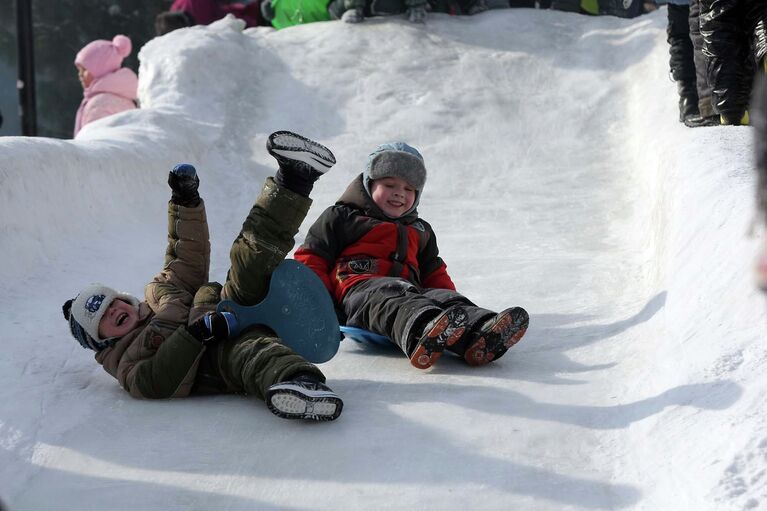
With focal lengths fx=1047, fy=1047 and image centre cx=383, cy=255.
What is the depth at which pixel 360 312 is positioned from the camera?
138 inches

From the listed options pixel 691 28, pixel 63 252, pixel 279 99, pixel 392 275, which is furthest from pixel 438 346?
pixel 279 99

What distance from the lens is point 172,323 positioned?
10.5ft

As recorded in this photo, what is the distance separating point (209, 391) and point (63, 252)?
5.28ft

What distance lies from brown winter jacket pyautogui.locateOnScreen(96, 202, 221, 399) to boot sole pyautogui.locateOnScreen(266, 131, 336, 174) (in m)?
0.60

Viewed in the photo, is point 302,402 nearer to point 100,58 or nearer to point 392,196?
point 392,196

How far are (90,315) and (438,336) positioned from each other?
104cm

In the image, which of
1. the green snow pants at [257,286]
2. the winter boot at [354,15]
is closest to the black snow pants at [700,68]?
the green snow pants at [257,286]

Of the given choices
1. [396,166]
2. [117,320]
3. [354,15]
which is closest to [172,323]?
[117,320]

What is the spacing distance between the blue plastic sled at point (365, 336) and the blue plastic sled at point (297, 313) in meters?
0.30

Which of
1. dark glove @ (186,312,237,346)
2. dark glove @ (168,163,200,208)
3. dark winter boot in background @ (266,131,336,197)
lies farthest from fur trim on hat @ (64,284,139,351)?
dark winter boot in background @ (266,131,336,197)

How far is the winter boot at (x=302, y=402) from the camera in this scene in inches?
108

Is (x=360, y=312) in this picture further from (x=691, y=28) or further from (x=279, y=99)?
(x=279, y=99)

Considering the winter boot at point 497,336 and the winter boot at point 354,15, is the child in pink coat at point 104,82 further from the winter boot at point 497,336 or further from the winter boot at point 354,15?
the winter boot at point 497,336

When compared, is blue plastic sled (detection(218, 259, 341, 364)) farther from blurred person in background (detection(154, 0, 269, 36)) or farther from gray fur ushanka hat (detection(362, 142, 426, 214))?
blurred person in background (detection(154, 0, 269, 36))
